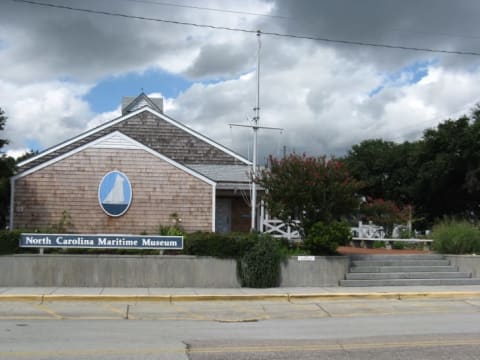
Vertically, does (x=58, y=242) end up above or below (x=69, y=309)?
above

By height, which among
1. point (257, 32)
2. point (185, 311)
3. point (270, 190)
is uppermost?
point (257, 32)

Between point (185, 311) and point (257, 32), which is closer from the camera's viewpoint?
point (185, 311)

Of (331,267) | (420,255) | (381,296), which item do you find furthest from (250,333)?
(420,255)

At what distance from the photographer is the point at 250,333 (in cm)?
1040

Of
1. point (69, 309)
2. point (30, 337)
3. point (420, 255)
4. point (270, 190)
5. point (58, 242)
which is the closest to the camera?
point (30, 337)

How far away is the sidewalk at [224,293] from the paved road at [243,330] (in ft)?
0.97

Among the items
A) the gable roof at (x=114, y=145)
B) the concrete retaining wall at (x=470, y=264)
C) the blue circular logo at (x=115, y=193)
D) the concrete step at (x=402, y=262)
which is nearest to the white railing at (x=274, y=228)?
the gable roof at (x=114, y=145)

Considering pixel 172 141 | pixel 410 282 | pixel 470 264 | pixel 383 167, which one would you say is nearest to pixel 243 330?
pixel 410 282

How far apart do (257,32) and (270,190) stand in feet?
24.2

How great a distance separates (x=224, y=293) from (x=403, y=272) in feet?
20.1

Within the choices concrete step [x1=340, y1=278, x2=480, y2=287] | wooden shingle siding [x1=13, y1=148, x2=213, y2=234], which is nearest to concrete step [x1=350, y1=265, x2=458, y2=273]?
concrete step [x1=340, y1=278, x2=480, y2=287]

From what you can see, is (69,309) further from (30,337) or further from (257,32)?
(257,32)

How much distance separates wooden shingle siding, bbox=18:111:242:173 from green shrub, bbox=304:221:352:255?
10.6 meters

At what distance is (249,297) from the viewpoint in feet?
49.9
